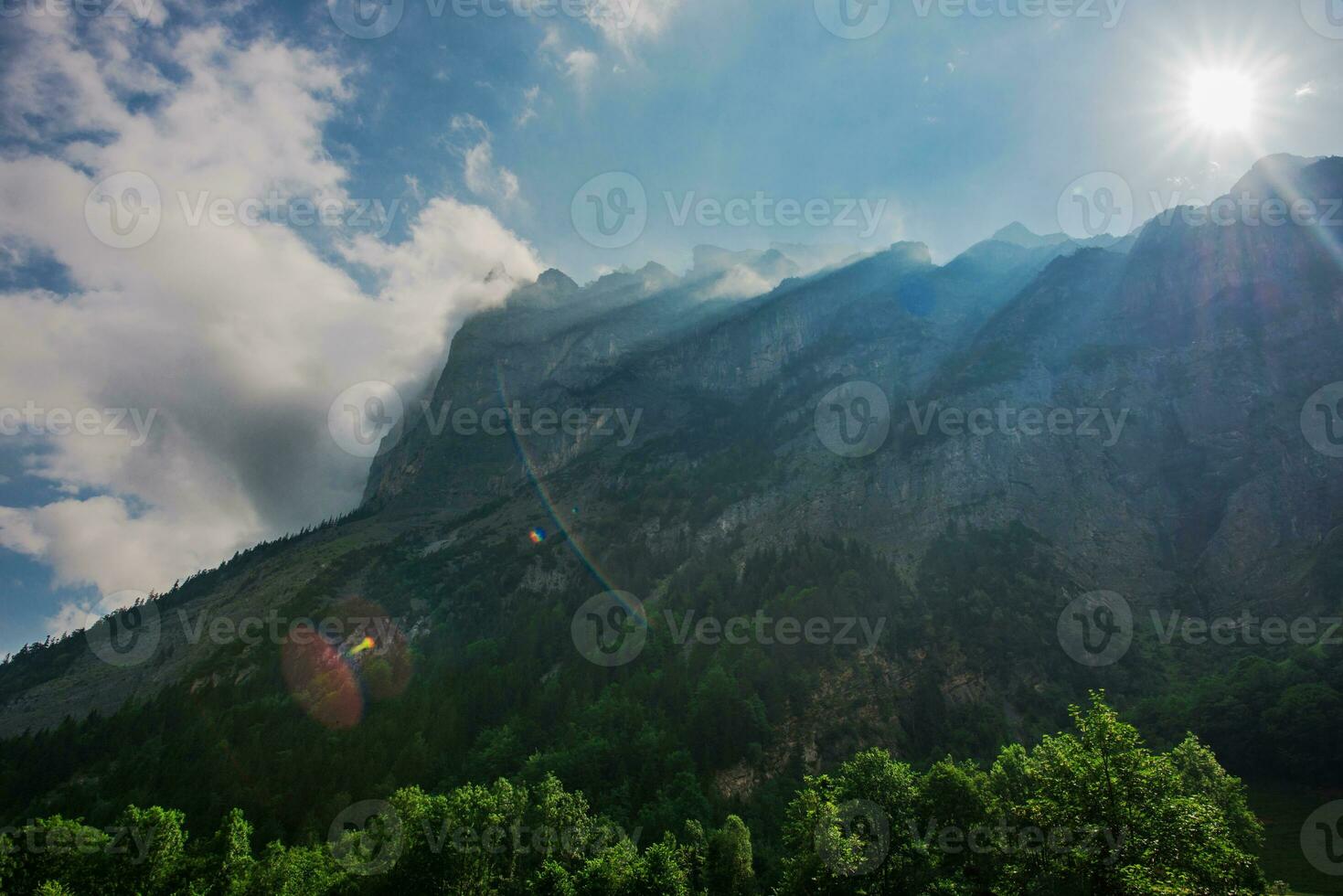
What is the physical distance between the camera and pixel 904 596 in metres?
128

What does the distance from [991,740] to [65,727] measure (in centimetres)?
16795

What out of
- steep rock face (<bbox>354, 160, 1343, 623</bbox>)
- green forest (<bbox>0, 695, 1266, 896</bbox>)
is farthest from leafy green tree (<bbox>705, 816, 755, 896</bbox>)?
steep rock face (<bbox>354, 160, 1343, 623</bbox>)

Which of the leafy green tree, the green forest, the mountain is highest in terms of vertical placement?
the mountain

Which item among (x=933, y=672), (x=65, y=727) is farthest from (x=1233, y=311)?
(x=65, y=727)

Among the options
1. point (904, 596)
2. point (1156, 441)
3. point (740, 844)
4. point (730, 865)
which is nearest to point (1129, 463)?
point (1156, 441)

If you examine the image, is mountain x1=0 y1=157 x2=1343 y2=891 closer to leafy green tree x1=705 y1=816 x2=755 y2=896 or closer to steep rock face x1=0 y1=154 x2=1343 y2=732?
steep rock face x1=0 y1=154 x2=1343 y2=732

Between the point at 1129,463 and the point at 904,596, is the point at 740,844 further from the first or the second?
the point at 1129,463

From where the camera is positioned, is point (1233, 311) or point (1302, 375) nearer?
point (1302, 375)

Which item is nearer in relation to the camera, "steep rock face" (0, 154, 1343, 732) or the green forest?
the green forest

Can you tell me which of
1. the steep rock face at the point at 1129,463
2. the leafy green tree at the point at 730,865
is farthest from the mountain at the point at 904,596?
the leafy green tree at the point at 730,865

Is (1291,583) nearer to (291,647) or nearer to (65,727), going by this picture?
(291,647)

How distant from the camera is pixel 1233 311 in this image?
519ft

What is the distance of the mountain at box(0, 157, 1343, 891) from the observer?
9275cm

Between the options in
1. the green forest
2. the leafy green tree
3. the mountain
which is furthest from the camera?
the mountain
